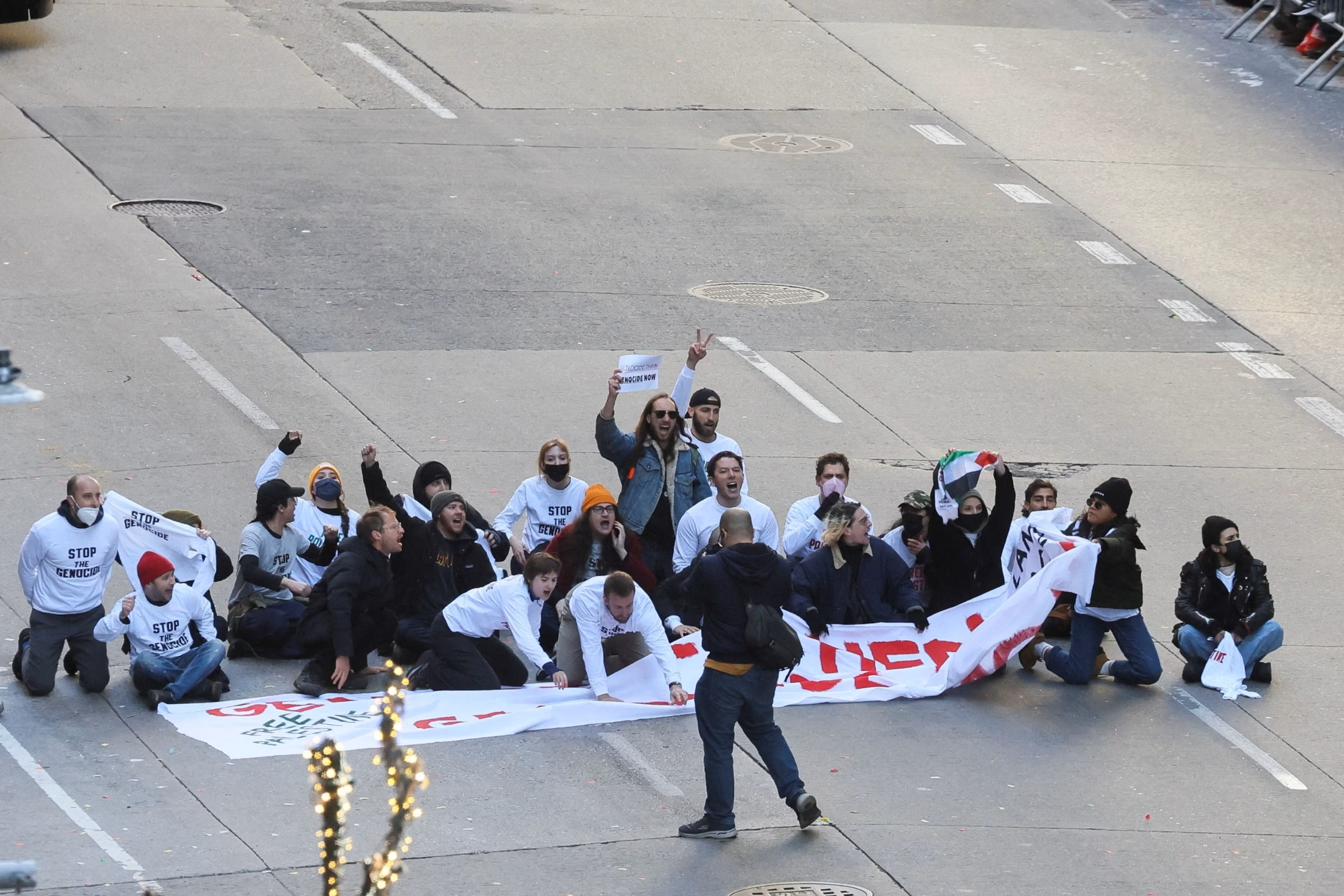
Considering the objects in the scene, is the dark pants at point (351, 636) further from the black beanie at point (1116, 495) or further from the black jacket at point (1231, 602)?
the black jacket at point (1231, 602)

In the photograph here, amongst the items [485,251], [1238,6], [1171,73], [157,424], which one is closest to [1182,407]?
[485,251]

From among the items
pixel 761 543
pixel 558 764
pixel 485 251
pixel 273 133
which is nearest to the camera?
pixel 761 543

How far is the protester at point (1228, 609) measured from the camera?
41.2 feet

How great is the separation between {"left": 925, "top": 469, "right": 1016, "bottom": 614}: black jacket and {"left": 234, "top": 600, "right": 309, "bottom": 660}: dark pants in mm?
4053

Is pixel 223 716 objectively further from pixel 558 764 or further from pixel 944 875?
pixel 944 875

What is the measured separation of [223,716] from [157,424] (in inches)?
209

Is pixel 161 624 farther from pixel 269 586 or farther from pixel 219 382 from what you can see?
pixel 219 382

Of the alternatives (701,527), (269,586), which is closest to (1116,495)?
(701,527)

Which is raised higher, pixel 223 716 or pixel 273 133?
pixel 273 133

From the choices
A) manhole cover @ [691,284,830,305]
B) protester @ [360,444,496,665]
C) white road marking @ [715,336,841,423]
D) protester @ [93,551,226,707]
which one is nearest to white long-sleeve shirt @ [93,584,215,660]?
protester @ [93,551,226,707]

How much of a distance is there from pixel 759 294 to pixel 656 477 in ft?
23.7

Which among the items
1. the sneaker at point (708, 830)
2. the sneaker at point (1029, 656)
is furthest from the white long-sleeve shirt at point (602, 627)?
the sneaker at point (1029, 656)

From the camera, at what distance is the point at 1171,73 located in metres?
27.7

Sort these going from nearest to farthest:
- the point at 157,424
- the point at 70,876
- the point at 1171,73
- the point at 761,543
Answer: the point at 70,876 → the point at 761,543 → the point at 157,424 → the point at 1171,73
